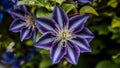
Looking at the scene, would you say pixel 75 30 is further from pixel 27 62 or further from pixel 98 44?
pixel 27 62

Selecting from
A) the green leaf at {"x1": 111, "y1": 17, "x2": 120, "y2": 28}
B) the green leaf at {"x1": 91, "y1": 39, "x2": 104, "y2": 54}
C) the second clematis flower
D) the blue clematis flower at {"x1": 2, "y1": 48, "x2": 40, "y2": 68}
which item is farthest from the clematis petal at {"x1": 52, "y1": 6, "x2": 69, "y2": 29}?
the blue clematis flower at {"x1": 2, "y1": 48, "x2": 40, "y2": 68}

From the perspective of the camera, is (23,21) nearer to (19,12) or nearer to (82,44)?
(19,12)

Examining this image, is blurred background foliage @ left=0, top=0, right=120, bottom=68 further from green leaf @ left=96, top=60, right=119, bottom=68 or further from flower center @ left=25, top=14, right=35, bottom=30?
flower center @ left=25, top=14, right=35, bottom=30

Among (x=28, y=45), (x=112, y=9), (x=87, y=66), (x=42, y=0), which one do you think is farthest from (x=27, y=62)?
(x=42, y=0)

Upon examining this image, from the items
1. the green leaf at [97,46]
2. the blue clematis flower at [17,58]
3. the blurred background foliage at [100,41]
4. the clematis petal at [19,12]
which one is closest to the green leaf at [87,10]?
the blurred background foliage at [100,41]

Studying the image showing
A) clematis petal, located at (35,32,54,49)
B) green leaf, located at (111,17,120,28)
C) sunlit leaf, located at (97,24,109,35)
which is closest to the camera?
clematis petal, located at (35,32,54,49)

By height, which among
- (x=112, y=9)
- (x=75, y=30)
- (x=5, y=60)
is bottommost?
(x=5, y=60)

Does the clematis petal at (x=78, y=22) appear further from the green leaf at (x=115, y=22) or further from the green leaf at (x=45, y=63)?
the green leaf at (x=45, y=63)
